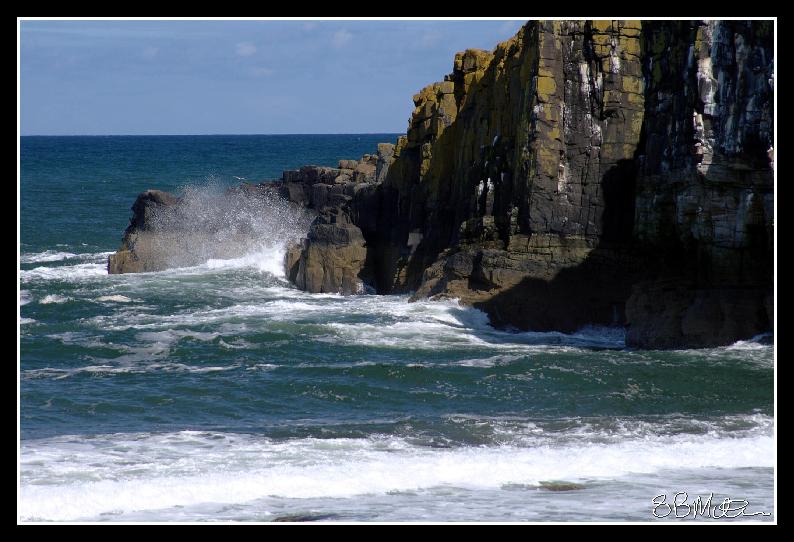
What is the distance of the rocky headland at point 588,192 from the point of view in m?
20.0

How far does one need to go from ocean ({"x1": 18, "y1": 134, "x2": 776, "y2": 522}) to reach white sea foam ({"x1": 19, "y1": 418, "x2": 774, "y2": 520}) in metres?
0.03

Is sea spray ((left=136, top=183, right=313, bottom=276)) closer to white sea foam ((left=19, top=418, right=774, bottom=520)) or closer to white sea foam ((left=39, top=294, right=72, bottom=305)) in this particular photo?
white sea foam ((left=39, top=294, right=72, bottom=305))

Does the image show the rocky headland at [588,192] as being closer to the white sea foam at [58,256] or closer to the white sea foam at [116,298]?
the white sea foam at [116,298]

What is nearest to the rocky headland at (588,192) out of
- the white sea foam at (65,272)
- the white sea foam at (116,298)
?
the white sea foam at (116,298)

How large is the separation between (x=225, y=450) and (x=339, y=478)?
6.37ft

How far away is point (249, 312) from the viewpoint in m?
25.8

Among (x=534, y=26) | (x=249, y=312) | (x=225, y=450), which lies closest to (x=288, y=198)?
(x=249, y=312)

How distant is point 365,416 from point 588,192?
29.1 feet

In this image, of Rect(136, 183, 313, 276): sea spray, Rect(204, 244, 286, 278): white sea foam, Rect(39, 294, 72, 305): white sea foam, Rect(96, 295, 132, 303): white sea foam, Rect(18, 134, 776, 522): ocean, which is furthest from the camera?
Rect(136, 183, 313, 276): sea spray

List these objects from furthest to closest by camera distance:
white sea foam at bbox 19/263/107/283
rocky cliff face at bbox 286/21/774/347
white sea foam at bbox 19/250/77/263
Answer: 1. white sea foam at bbox 19/250/77/263
2. white sea foam at bbox 19/263/107/283
3. rocky cliff face at bbox 286/21/774/347

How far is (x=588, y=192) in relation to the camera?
23781mm

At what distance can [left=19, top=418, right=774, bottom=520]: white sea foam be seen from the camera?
12523 millimetres
